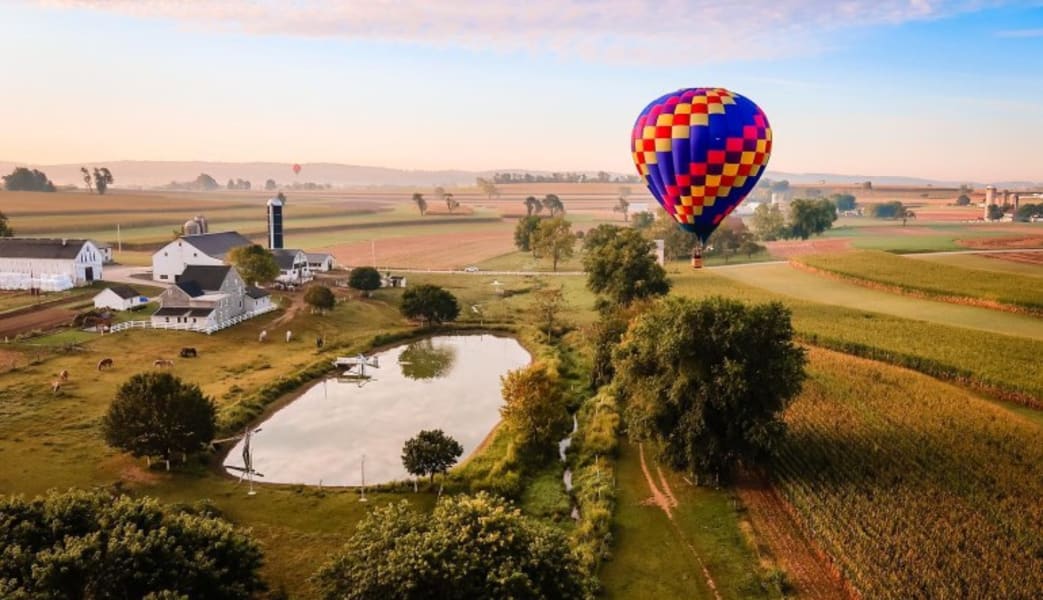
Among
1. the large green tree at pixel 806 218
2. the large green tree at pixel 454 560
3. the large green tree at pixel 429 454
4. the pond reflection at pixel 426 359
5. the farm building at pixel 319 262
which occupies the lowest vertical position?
the pond reflection at pixel 426 359

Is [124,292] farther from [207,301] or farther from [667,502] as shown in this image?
[667,502]

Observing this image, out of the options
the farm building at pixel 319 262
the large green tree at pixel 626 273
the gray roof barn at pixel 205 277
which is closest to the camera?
the gray roof barn at pixel 205 277

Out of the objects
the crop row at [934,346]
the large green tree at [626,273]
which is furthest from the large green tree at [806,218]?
the crop row at [934,346]

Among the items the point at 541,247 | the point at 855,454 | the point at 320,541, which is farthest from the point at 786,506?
the point at 541,247

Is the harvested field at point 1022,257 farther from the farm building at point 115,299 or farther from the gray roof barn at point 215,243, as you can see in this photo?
the farm building at point 115,299

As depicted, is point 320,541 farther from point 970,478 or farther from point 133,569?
point 970,478

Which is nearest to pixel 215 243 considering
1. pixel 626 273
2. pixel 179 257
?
pixel 179 257

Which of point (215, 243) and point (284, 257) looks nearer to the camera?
point (215, 243)
